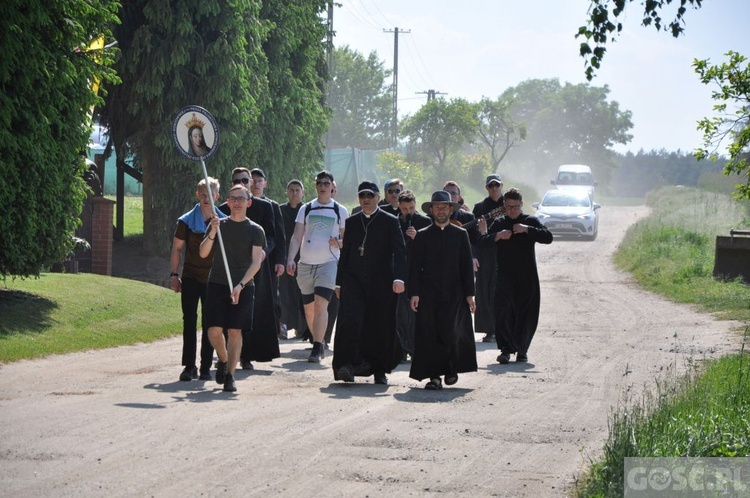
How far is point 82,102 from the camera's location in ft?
56.3

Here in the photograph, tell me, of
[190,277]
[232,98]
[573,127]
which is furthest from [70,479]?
[573,127]

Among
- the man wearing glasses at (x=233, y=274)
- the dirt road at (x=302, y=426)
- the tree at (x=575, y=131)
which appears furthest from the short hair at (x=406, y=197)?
the tree at (x=575, y=131)

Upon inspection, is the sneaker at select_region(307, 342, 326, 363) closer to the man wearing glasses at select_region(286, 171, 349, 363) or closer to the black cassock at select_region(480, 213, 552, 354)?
the man wearing glasses at select_region(286, 171, 349, 363)

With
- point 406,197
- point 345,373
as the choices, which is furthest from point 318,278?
point 345,373

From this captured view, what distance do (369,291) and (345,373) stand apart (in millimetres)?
886

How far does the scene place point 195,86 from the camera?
25.6m

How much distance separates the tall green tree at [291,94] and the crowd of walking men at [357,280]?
45.7ft

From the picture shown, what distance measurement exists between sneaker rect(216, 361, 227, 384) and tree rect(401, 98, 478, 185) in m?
63.5

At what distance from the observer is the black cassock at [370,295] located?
41.8 ft

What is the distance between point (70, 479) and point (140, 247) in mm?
22390

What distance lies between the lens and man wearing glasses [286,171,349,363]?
14.5 m

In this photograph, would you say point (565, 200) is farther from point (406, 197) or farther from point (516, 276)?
point (406, 197)

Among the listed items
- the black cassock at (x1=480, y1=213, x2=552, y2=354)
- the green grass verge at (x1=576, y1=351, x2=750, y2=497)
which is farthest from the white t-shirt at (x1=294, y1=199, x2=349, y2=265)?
the green grass verge at (x1=576, y1=351, x2=750, y2=497)

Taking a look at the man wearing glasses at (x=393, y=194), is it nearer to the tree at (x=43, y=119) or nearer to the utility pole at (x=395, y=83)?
the tree at (x=43, y=119)
